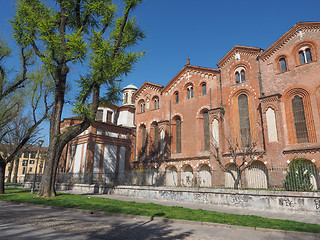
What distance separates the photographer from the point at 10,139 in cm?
3303

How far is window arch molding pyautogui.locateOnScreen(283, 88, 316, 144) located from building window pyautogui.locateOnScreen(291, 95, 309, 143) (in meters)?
0.17

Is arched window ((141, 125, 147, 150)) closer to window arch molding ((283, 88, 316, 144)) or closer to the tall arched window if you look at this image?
the tall arched window

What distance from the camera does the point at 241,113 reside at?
20500 millimetres

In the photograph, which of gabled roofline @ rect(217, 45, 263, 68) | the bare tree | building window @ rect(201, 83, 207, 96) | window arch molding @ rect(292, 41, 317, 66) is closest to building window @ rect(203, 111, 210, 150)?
the bare tree

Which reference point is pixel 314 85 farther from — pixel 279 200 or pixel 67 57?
pixel 67 57

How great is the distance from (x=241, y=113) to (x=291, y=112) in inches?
160

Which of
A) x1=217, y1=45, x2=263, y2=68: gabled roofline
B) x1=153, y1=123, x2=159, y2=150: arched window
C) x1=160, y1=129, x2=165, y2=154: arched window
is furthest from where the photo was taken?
x1=153, y1=123, x2=159, y2=150: arched window

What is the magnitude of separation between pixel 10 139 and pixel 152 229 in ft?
112

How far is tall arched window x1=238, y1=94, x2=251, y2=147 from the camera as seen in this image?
19638 mm

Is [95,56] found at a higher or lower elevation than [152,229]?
higher

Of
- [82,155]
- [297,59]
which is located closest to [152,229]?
[297,59]

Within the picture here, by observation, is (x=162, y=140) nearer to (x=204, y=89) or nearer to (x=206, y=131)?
(x=206, y=131)

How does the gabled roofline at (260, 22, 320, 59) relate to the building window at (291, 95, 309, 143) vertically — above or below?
above

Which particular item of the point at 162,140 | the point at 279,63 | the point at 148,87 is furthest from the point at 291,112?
the point at 148,87
